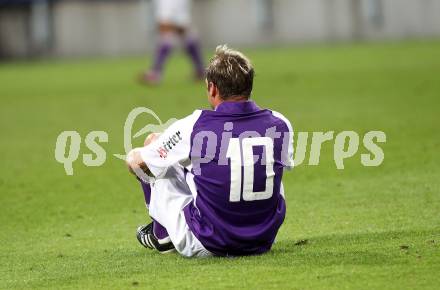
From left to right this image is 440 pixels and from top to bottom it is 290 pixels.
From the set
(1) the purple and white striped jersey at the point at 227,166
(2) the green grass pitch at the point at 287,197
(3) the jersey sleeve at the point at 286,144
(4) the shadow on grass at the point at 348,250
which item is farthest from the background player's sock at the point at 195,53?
(1) the purple and white striped jersey at the point at 227,166

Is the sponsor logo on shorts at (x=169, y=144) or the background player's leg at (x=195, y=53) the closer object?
the sponsor logo on shorts at (x=169, y=144)

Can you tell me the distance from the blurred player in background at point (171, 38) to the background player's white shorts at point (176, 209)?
12.2m

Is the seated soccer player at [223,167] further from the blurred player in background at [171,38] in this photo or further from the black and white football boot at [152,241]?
the blurred player in background at [171,38]

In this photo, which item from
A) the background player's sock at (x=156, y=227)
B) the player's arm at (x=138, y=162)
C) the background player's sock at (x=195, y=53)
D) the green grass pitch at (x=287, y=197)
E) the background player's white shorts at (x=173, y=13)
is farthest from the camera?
the background player's white shorts at (x=173, y=13)

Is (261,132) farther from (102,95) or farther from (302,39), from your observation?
(302,39)

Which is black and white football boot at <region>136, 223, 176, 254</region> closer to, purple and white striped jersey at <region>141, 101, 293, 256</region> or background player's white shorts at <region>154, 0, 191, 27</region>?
purple and white striped jersey at <region>141, 101, 293, 256</region>

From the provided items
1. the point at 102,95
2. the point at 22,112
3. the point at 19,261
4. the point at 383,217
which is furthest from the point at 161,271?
the point at 102,95

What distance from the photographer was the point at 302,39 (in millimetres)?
26531

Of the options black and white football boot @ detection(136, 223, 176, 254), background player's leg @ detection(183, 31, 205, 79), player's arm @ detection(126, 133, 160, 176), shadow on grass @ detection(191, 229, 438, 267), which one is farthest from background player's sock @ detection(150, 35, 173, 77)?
player's arm @ detection(126, 133, 160, 176)

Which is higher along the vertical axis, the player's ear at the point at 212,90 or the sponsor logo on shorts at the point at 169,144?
the player's ear at the point at 212,90

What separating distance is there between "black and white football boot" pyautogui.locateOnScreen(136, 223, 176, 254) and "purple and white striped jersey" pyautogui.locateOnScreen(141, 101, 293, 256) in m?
0.31

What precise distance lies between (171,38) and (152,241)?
12.4m

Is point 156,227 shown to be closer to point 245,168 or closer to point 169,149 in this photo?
point 169,149

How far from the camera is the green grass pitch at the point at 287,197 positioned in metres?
5.52
